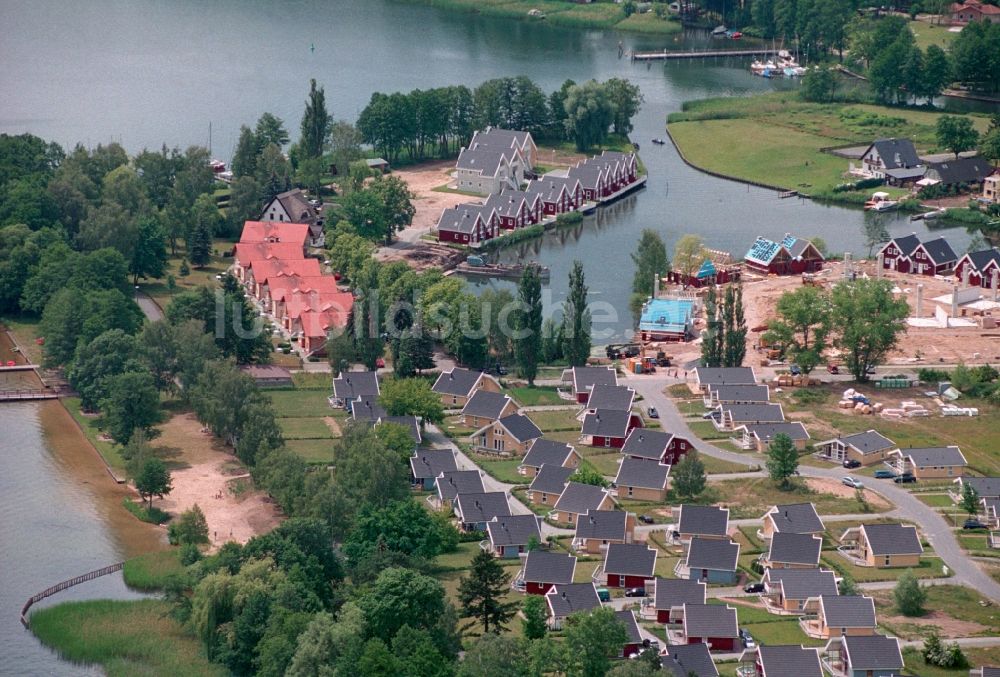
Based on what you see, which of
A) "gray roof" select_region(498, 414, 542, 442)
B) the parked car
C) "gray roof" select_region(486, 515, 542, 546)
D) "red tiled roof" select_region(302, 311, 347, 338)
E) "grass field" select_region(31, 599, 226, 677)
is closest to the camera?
"grass field" select_region(31, 599, 226, 677)

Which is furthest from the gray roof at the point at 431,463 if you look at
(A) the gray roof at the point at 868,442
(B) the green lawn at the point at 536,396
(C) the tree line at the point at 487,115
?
(C) the tree line at the point at 487,115

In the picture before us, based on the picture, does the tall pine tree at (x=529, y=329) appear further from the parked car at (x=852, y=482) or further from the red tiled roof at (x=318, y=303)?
the parked car at (x=852, y=482)

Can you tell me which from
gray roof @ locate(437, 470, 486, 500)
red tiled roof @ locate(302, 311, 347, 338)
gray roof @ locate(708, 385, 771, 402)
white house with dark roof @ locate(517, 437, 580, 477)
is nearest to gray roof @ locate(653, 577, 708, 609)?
gray roof @ locate(437, 470, 486, 500)

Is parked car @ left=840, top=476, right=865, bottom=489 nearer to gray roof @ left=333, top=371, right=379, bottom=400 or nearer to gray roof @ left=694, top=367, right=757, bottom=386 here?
gray roof @ left=694, top=367, right=757, bottom=386

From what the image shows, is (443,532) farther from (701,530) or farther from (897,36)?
(897,36)

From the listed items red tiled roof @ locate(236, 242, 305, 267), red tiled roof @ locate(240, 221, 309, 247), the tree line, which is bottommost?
red tiled roof @ locate(236, 242, 305, 267)

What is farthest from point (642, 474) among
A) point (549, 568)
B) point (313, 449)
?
point (313, 449)
